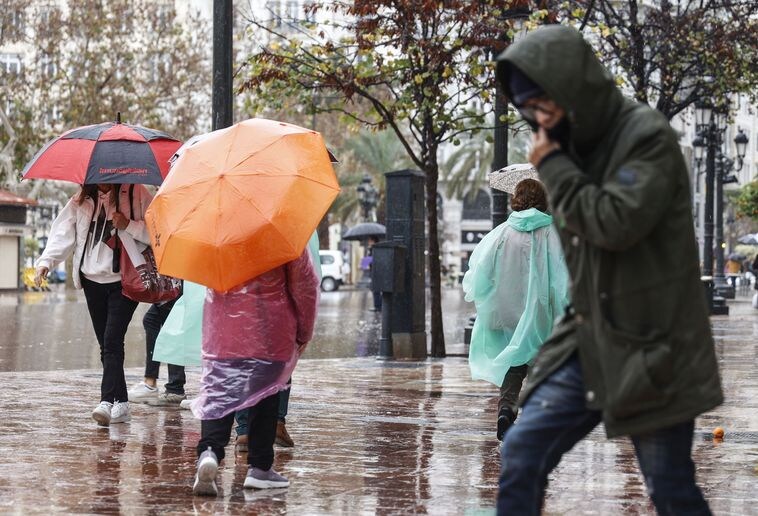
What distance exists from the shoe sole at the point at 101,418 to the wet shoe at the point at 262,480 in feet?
8.22

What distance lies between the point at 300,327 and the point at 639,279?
298cm

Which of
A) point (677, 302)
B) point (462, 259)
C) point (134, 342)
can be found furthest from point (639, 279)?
point (462, 259)

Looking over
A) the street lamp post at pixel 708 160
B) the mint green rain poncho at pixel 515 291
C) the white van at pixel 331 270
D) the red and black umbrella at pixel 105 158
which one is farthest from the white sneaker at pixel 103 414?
the white van at pixel 331 270

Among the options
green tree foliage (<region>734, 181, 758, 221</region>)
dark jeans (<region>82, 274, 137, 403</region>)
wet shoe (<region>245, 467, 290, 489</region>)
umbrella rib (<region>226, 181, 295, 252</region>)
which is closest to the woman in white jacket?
dark jeans (<region>82, 274, 137, 403</region>)

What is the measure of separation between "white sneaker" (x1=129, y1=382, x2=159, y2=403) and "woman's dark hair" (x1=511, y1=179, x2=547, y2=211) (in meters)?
3.63

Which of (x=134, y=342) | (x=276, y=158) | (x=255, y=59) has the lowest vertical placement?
(x=134, y=342)

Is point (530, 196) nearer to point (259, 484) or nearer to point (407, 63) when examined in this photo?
point (259, 484)

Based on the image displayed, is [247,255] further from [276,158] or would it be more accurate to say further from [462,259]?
[462,259]

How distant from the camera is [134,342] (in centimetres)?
1955

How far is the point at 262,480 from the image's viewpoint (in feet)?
21.9

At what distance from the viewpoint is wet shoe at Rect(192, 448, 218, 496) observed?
6.41 meters

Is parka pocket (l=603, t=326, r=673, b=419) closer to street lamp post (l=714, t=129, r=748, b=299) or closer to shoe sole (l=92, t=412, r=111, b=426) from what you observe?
shoe sole (l=92, t=412, r=111, b=426)

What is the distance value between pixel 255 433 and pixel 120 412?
9.21 feet

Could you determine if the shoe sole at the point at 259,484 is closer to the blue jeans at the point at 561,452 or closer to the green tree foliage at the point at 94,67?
the blue jeans at the point at 561,452
